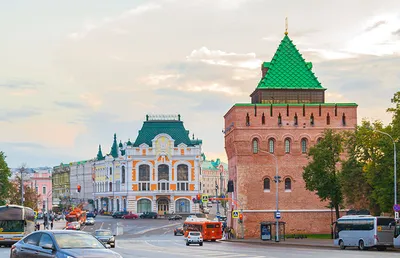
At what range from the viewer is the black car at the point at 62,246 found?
19125 millimetres

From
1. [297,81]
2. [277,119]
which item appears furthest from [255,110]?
[297,81]

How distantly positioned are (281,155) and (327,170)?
946 centimetres

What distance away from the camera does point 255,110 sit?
79188 millimetres

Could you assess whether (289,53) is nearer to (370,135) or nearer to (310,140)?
(310,140)

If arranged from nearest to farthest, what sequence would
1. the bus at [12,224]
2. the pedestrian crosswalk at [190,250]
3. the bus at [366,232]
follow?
the pedestrian crosswalk at [190,250], the bus at [366,232], the bus at [12,224]

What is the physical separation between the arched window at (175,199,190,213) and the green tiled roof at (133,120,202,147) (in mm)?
11718

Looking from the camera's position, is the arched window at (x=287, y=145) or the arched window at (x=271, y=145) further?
the arched window at (x=287, y=145)

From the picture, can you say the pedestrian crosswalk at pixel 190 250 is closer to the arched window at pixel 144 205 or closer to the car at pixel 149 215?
the car at pixel 149 215

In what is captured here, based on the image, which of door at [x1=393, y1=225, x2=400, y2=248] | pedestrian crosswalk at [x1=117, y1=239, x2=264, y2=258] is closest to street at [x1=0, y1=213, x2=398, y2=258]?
pedestrian crosswalk at [x1=117, y1=239, x2=264, y2=258]

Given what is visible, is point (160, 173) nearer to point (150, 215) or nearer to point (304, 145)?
point (150, 215)

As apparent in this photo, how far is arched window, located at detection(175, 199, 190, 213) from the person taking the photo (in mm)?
154500

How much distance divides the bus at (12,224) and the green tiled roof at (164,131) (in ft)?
342

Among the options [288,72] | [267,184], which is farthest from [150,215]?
[267,184]

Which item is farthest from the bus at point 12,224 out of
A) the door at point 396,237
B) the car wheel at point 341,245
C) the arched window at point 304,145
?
the arched window at point 304,145
